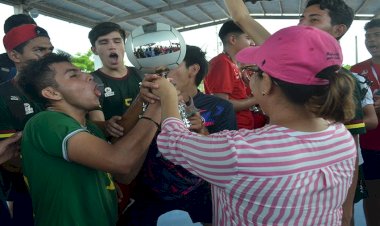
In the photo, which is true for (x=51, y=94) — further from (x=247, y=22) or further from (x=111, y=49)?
(x=111, y=49)

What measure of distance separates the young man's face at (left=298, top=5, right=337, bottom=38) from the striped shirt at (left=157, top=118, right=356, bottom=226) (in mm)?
1343

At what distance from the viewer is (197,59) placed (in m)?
3.02

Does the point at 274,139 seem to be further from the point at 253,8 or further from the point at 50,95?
the point at 253,8

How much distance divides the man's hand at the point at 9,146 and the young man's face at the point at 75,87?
384mm

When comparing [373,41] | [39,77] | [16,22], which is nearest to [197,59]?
[39,77]

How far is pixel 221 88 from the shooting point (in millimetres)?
3836

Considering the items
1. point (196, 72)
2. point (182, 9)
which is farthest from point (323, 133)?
point (182, 9)

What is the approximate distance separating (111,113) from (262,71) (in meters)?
2.53

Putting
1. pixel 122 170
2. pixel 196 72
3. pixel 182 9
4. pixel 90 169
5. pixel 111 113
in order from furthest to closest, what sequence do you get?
pixel 182 9
pixel 111 113
pixel 196 72
pixel 90 169
pixel 122 170

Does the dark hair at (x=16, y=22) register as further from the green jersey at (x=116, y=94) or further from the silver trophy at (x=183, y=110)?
the silver trophy at (x=183, y=110)

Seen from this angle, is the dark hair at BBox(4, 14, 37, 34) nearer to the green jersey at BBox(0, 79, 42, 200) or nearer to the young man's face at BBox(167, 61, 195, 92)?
the green jersey at BBox(0, 79, 42, 200)

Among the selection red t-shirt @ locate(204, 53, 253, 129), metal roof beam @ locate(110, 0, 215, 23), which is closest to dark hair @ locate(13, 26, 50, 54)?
red t-shirt @ locate(204, 53, 253, 129)

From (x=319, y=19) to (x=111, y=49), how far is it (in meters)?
2.24

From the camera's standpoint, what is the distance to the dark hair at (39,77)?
211 cm
